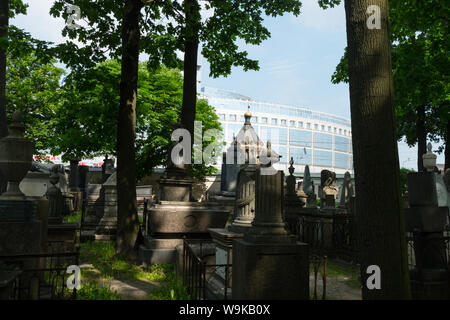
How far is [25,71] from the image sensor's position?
29.0 m

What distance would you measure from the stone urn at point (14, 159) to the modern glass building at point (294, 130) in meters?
77.4

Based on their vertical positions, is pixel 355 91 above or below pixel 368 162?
above

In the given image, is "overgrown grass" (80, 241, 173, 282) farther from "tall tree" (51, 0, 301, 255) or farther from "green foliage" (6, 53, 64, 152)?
"green foliage" (6, 53, 64, 152)

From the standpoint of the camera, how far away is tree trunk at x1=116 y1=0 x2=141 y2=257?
9.15 meters

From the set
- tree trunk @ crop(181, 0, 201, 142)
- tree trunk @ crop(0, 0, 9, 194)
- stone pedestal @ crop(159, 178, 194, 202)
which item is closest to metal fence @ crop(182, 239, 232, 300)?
stone pedestal @ crop(159, 178, 194, 202)

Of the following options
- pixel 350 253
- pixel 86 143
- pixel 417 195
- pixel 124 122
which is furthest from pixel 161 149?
pixel 417 195

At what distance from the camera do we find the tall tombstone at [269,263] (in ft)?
15.0

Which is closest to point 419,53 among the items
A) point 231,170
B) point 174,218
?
point 231,170

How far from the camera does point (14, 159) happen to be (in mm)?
5840

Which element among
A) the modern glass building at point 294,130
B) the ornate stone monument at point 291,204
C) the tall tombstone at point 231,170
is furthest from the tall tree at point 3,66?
the modern glass building at point 294,130

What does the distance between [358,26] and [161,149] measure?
59.6 ft

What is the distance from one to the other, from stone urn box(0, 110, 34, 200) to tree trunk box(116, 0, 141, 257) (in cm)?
327

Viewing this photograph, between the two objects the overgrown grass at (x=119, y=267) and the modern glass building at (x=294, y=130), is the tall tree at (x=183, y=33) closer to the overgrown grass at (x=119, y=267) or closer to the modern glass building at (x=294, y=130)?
the overgrown grass at (x=119, y=267)
